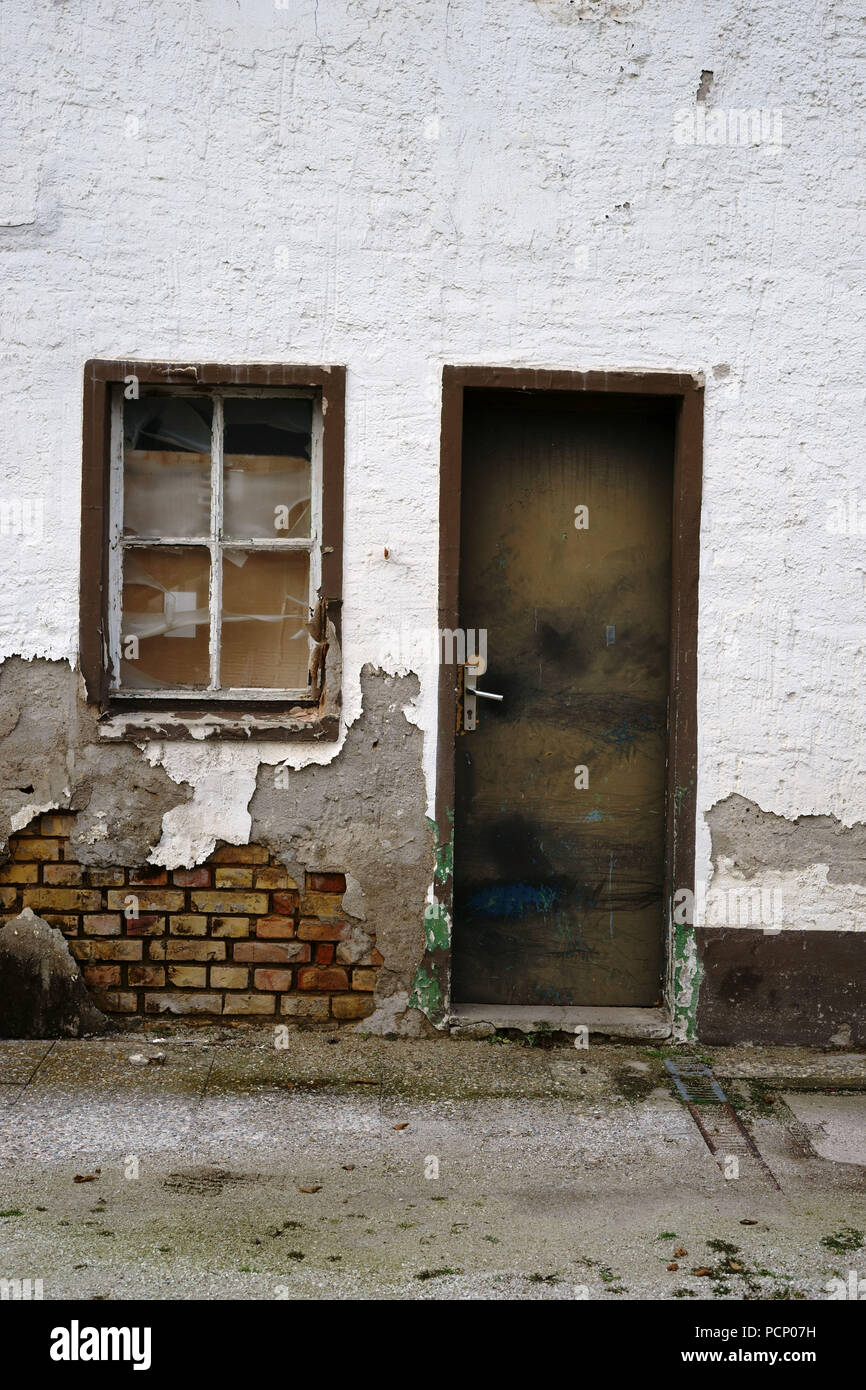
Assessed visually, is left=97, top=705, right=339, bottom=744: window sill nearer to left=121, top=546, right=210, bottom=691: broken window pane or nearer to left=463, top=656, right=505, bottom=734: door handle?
left=121, top=546, right=210, bottom=691: broken window pane

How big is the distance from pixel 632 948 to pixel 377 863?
3.34 ft

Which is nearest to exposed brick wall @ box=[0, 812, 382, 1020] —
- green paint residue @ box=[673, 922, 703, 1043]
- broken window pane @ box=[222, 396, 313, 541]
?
green paint residue @ box=[673, 922, 703, 1043]

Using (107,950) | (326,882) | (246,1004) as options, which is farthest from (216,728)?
(246,1004)

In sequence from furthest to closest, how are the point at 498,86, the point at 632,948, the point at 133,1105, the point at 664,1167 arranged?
the point at 632,948 → the point at 498,86 → the point at 133,1105 → the point at 664,1167

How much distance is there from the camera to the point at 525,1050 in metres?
4.33

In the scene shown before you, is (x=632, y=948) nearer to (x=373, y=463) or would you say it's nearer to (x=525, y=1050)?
(x=525, y=1050)

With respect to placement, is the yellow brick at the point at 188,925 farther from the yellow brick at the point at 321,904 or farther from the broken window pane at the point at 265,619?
the broken window pane at the point at 265,619

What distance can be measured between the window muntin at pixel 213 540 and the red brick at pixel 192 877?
0.62 metres

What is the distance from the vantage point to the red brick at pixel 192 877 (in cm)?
438

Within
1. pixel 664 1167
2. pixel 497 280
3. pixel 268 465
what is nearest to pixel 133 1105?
pixel 664 1167

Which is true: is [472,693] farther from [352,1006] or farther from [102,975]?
[102,975]

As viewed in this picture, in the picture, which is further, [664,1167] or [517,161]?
[517,161]

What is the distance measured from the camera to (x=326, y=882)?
439cm

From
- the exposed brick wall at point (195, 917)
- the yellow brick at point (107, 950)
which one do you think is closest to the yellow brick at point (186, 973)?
the exposed brick wall at point (195, 917)
